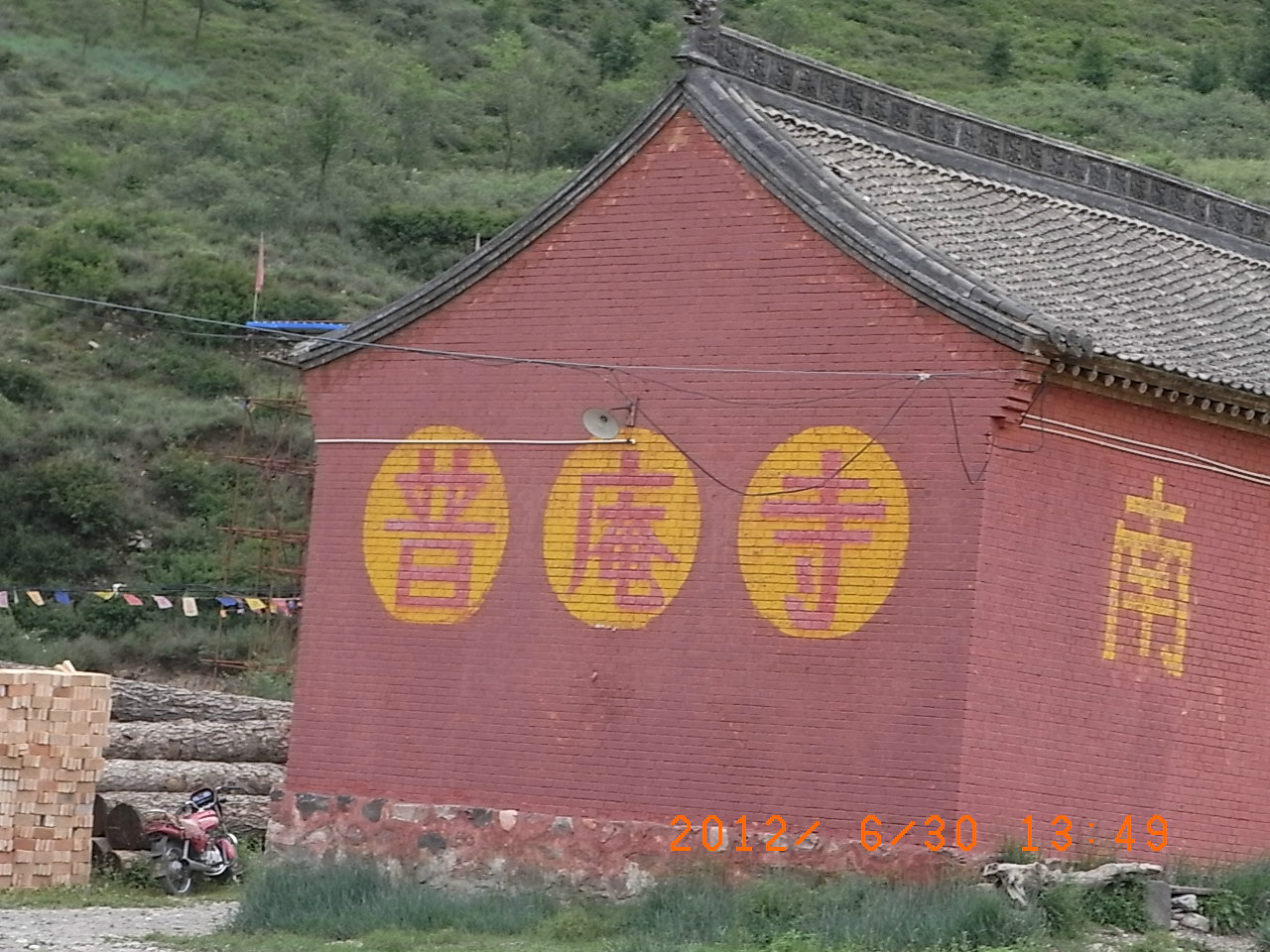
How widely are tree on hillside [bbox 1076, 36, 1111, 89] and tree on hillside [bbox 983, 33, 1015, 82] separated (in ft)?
8.39

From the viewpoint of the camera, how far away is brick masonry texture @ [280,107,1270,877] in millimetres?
19094

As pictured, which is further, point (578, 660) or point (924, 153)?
point (924, 153)

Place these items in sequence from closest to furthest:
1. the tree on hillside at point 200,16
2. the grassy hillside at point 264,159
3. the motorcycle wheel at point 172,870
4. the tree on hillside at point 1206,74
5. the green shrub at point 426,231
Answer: the motorcycle wheel at point 172,870
the grassy hillside at point 264,159
the green shrub at point 426,231
the tree on hillside at point 1206,74
the tree on hillside at point 200,16

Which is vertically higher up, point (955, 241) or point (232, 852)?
point (955, 241)

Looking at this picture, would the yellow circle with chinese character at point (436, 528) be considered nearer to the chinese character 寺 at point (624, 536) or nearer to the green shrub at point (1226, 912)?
the chinese character 寺 at point (624, 536)

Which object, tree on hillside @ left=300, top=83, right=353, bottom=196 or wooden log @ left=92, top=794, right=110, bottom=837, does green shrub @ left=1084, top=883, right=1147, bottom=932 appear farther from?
tree on hillside @ left=300, top=83, right=353, bottom=196

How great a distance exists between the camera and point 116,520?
46.7 meters

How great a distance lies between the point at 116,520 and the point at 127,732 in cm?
1926

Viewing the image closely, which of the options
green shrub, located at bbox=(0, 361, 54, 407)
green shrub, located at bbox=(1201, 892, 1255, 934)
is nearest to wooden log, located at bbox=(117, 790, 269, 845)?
green shrub, located at bbox=(1201, 892, 1255, 934)

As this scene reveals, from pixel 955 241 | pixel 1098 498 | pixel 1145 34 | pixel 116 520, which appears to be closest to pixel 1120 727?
pixel 1098 498

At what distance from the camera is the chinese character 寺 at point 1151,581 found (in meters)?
20.1

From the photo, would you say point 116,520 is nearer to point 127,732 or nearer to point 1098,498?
point 127,732

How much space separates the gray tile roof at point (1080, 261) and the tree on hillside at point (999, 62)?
58.8 meters

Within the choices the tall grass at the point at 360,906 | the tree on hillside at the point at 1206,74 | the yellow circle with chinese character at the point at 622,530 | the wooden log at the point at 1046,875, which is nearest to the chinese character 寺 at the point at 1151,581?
the wooden log at the point at 1046,875
